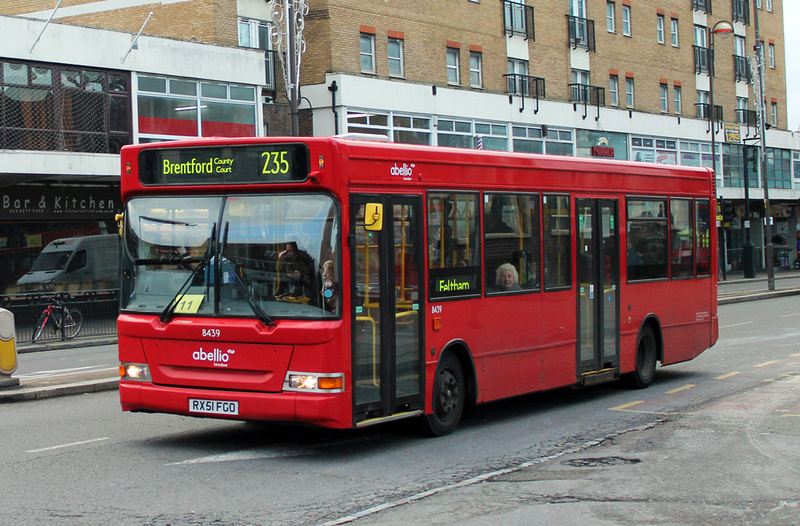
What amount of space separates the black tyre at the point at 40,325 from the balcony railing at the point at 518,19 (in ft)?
75.0

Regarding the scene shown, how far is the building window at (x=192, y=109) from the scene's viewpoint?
91.9 ft

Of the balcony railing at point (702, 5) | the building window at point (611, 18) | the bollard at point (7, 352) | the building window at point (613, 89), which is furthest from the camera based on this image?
the balcony railing at point (702, 5)

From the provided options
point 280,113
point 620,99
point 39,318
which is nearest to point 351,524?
point 39,318

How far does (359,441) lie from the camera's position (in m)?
9.34

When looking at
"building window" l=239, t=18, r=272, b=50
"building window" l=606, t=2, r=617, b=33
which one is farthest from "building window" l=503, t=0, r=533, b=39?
"building window" l=239, t=18, r=272, b=50

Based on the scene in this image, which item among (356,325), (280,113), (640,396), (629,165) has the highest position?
(280,113)

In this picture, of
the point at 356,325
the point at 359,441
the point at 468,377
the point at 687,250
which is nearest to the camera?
the point at 356,325

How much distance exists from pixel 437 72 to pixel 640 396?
83.9 feet

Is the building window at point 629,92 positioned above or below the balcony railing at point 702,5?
Answer: below

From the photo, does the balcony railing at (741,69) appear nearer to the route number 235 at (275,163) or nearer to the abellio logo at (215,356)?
the route number 235 at (275,163)

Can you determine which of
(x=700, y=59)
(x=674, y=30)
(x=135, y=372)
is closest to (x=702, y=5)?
(x=700, y=59)

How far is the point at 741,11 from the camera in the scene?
190ft

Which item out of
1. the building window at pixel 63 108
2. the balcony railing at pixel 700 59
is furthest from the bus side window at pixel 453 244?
the balcony railing at pixel 700 59

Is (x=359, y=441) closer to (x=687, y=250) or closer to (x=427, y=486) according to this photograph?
(x=427, y=486)
